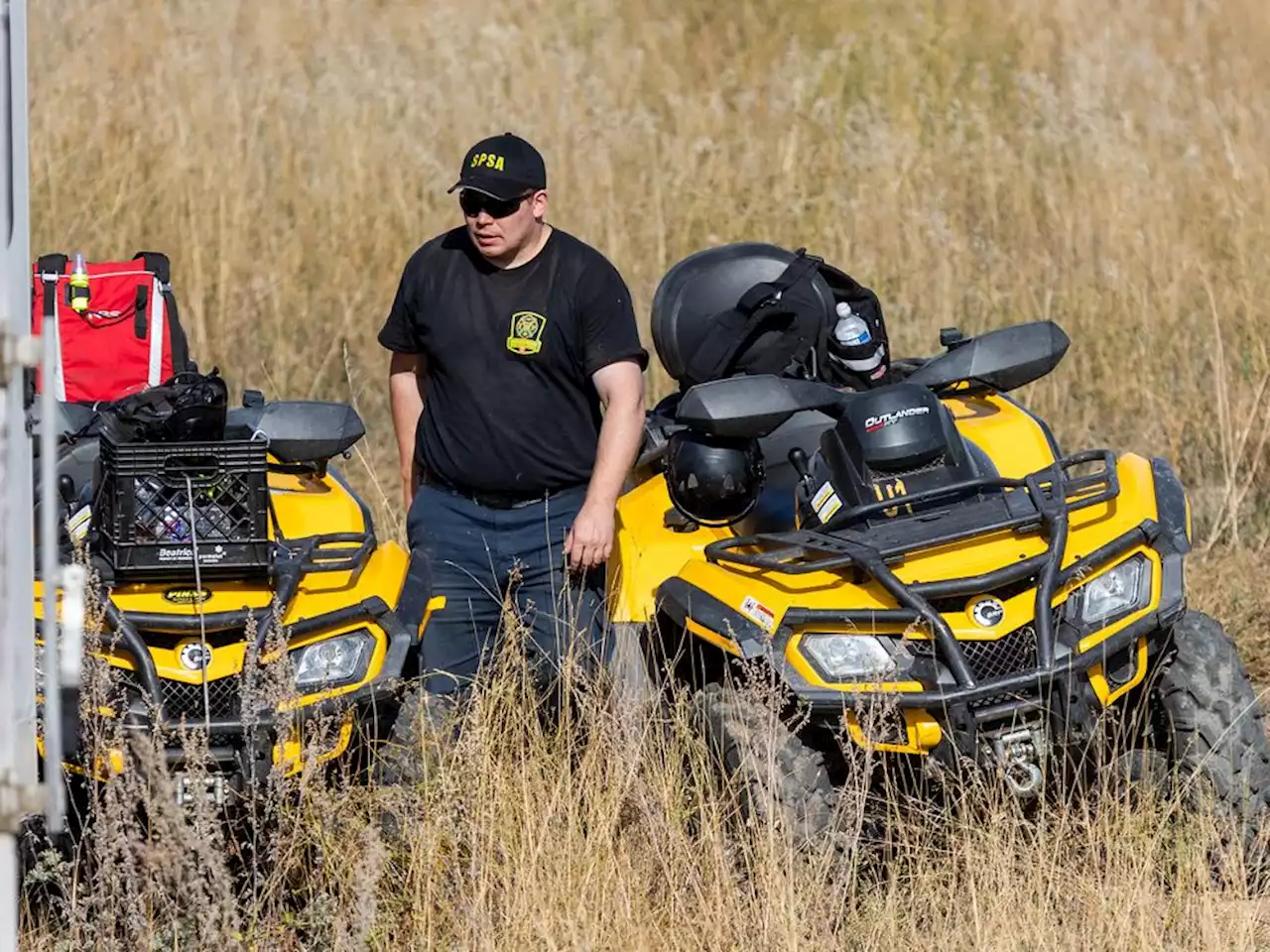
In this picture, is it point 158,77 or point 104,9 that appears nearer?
point 158,77

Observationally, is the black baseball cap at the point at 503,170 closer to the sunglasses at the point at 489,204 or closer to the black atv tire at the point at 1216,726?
the sunglasses at the point at 489,204

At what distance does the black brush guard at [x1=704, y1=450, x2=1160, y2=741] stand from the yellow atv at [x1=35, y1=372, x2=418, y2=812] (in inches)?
37.9

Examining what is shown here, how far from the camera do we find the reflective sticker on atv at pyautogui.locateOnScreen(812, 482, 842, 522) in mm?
5250

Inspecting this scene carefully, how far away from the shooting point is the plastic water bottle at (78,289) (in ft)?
19.8

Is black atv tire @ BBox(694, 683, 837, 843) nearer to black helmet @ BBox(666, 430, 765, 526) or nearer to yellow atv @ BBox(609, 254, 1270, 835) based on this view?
yellow atv @ BBox(609, 254, 1270, 835)

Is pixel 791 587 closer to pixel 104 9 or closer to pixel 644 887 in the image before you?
pixel 644 887

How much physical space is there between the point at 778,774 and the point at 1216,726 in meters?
1.15

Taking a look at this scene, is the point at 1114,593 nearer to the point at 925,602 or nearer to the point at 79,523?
the point at 925,602

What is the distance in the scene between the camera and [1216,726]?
5164mm

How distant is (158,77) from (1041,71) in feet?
16.3

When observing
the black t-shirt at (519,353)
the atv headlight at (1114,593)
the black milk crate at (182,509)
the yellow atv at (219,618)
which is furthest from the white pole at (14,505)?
the atv headlight at (1114,593)

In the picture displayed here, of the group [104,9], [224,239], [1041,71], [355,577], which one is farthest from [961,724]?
[104,9]

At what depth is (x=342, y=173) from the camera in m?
10.9

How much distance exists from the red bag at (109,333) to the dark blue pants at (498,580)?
942 mm
